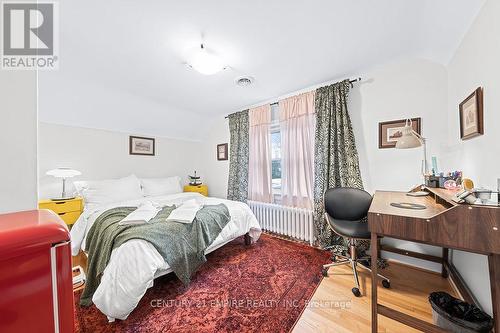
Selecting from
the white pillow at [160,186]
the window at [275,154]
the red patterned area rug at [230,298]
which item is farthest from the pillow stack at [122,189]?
the window at [275,154]

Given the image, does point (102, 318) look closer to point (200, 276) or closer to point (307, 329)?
point (200, 276)

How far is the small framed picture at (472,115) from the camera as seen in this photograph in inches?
51.9

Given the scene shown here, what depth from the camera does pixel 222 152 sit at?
407cm

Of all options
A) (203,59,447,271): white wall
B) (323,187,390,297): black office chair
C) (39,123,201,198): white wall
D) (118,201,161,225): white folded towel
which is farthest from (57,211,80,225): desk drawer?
(203,59,447,271): white wall

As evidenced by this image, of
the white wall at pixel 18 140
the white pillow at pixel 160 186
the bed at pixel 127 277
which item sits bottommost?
the bed at pixel 127 277

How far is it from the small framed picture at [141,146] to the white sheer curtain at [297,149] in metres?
2.67

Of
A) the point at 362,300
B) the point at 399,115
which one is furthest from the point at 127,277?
the point at 399,115

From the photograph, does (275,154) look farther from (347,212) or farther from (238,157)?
(347,212)

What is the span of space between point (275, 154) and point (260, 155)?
0.26 m

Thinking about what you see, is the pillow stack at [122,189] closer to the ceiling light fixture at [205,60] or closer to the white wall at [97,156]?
the white wall at [97,156]

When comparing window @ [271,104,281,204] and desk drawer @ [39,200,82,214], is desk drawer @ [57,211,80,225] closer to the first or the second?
desk drawer @ [39,200,82,214]

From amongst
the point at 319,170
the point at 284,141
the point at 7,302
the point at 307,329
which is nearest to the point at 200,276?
the point at 307,329

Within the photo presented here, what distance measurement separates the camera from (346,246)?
95.9 inches

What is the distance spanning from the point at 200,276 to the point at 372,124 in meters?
2.72
